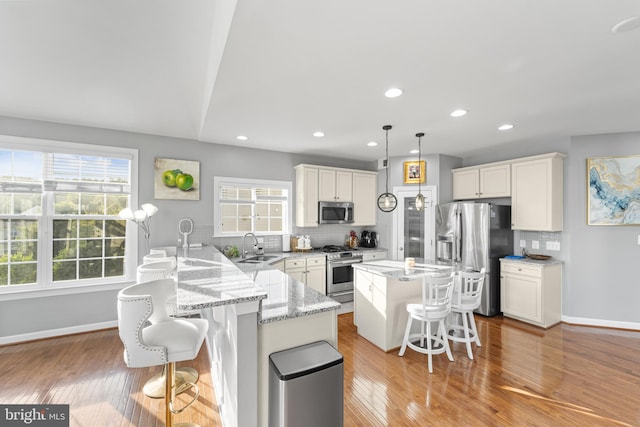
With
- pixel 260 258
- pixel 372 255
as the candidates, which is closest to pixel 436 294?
pixel 372 255

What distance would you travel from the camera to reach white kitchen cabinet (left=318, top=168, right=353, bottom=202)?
4.85 meters

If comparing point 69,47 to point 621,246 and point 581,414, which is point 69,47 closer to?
point 581,414

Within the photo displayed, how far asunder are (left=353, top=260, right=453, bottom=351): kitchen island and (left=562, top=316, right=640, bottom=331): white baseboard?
230 cm

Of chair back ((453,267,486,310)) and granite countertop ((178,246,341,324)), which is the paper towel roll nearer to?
granite countertop ((178,246,341,324))

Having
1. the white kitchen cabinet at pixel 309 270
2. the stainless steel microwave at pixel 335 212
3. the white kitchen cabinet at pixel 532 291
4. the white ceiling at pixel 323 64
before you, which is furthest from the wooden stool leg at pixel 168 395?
the white kitchen cabinet at pixel 532 291

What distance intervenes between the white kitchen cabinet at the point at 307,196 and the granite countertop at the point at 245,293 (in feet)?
7.74

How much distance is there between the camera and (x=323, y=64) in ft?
6.48

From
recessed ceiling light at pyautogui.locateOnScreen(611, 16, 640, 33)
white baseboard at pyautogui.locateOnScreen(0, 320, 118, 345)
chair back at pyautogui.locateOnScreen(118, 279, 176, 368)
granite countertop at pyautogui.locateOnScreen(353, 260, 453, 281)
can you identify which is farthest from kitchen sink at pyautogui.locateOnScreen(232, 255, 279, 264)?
recessed ceiling light at pyautogui.locateOnScreen(611, 16, 640, 33)

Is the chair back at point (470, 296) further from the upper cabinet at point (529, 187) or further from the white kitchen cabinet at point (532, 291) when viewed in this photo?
the upper cabinet at point (529, 187)

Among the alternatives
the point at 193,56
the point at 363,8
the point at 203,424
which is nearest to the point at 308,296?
the point at 203,424

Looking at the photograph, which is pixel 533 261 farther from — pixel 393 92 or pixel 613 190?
pixel 393 92

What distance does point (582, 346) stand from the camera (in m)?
3.19

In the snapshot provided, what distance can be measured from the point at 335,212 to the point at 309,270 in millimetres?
1211

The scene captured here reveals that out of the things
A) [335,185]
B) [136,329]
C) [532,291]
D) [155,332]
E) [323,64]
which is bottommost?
[532,291]
